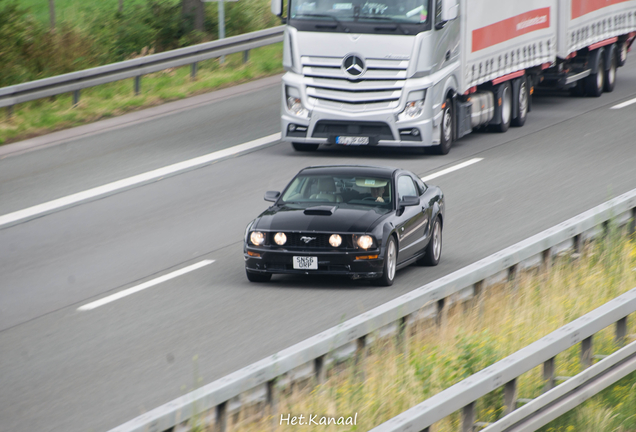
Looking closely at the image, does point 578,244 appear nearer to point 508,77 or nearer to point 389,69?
point 389,69

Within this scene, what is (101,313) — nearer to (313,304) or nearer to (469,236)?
(313,304)

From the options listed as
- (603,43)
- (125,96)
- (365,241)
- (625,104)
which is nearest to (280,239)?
(365,241)

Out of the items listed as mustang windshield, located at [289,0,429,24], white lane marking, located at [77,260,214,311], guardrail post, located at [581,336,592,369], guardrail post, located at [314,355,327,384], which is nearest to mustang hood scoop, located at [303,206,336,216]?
white lane marking, located at [77,260,214,311]

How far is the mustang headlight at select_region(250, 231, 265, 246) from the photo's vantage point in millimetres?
12499

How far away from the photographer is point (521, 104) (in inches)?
942

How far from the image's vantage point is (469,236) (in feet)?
49.0

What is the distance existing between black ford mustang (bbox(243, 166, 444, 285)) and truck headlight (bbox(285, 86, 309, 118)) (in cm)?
713

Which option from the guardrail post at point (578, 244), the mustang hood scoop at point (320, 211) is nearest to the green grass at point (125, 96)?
the mustang hood scoop at point (320, 211)

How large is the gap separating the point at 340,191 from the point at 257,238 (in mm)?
1284

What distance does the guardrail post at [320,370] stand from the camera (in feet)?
23.3

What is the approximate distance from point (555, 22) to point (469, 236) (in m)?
11.8

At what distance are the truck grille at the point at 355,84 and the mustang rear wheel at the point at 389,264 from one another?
25.6ft

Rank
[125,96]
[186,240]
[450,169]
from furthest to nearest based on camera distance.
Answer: [125,96] → [450,169] → [186,240]

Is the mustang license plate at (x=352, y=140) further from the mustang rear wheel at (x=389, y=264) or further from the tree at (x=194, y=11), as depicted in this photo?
the tree at (x=194, y=11)
